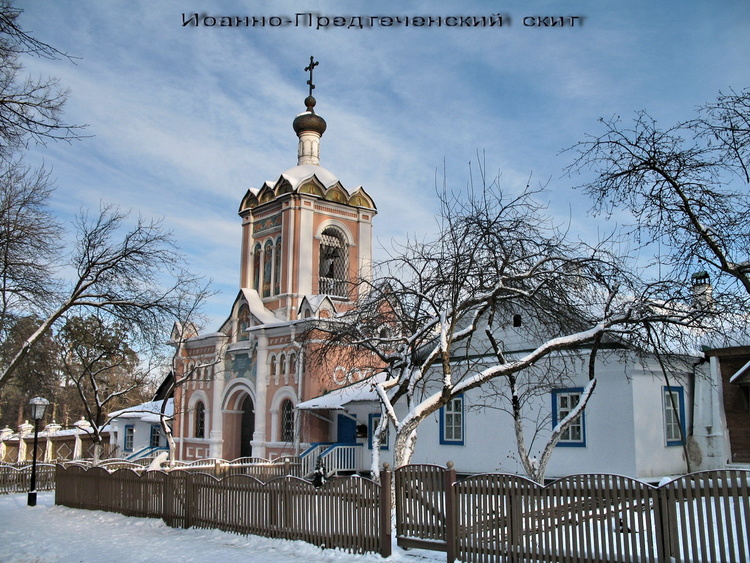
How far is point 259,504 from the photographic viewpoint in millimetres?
12352

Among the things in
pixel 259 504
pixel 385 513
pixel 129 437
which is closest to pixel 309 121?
pixel 129 437

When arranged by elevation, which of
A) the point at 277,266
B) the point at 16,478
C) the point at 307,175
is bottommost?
the point at 16,478

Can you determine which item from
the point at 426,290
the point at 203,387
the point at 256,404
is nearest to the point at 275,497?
the point at 426,290

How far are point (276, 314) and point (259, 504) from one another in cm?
1830

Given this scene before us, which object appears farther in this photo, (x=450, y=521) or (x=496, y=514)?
(x=450, y=521)

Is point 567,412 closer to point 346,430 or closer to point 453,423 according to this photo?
point 453,423

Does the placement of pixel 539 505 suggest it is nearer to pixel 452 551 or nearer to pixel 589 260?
pixel 452 551

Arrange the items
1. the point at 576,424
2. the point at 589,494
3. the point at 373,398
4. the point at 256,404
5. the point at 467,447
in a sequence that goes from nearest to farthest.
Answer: the point at 589,494 < the point at 576,424 < the point at 467,447 < the point at 373,398 < the point at 256,404

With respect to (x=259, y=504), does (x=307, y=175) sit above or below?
above

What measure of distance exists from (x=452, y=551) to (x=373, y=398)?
41.6 ft

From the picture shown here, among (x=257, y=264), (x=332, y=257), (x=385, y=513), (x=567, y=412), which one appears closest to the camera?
(x=385, y=513)

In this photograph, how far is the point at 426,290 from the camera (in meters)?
13.6

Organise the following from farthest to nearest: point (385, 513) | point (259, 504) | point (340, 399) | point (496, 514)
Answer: point (340, 399) → point (259, 504) → point (385, 513) → point (496, 514)

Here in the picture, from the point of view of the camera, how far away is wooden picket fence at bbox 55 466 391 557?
35.4 ft
